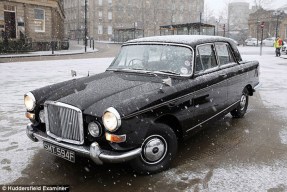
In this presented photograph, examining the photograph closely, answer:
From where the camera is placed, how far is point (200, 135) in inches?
222

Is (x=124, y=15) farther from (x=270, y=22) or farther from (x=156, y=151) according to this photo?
(x=156, y=151)

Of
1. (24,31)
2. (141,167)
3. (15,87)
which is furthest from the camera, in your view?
(24,31)

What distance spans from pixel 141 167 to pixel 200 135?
2.02 m

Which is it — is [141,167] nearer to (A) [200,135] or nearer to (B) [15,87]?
A: (A) [200,135]

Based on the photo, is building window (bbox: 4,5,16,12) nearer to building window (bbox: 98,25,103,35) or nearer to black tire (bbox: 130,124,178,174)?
black tire (bbox: 130,124,178,174)

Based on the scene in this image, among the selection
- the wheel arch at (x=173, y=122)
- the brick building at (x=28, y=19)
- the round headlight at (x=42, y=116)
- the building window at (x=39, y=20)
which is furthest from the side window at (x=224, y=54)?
the building window at (x=39, y=20)

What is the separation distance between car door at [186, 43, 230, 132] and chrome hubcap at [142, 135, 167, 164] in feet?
1.96

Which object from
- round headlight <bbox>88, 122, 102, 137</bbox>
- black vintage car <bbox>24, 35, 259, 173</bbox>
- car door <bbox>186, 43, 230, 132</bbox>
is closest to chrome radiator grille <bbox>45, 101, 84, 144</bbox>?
black vintage car <bbox>24, 35, 259, 173</bbox>

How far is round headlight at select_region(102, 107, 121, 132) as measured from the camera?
138 inches

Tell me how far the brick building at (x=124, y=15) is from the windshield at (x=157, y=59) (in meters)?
66.1

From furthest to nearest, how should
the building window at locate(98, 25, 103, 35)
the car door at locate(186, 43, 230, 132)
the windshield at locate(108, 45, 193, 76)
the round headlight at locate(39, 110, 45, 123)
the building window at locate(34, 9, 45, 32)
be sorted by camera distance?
the building window at locate(98, 25, 103, 35), the building window at locate(34, 9, 45, 32), the windshield at locate(108, 45, 193, 76), the car door at locate(186, 43, 230, 132), the round headlight at locate(39, 110, 45, 123)

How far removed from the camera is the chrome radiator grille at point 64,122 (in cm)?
373

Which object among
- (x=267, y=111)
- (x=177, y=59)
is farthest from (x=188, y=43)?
(x=267, y=111)

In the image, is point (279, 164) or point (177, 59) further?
point (177, 59)
